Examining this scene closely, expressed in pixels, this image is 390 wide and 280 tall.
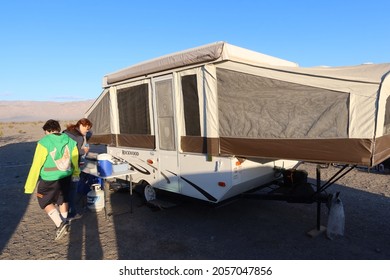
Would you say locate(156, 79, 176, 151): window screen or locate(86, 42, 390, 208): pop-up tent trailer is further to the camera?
locate(156, 79, 176, 151): window screen

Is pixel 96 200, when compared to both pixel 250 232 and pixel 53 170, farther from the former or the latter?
pixel 250 232

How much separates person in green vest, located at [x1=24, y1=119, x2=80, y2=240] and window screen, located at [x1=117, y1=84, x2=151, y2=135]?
4.84 ft

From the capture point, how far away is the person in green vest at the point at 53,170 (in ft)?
14.1

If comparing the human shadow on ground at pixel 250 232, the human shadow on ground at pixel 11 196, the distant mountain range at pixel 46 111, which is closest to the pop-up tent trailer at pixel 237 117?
the human shadow on ground at pixel 250 232

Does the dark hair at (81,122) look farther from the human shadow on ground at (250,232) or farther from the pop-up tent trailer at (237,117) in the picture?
the human shadow on ground at (250,232)

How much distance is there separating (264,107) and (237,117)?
1.47ft

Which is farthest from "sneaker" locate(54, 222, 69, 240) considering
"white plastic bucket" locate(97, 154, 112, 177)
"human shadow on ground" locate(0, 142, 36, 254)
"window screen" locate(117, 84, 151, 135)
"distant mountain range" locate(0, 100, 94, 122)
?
"distant mountain range" locate(0, 100, 94, 122)

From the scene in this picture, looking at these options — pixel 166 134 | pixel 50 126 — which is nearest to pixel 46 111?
pixel 50 126

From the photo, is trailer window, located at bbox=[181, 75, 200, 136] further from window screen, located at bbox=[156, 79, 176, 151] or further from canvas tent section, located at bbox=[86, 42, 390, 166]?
window screen, located at bbox=[156, 79, 176, 151]

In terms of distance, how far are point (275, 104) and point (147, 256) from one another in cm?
275

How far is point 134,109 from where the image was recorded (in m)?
6.02

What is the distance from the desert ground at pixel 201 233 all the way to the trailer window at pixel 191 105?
4.66 feet

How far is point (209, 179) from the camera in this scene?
15.3 ft

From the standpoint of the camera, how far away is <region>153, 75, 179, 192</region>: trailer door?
5.18 metres
